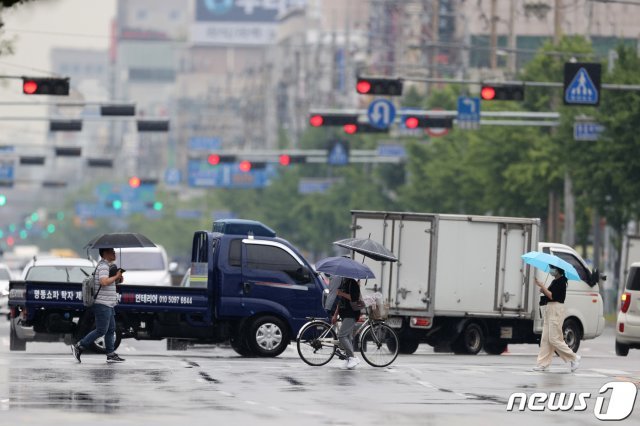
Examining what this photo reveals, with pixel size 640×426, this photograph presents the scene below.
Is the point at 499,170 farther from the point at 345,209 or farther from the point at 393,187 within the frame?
the point at 345,209

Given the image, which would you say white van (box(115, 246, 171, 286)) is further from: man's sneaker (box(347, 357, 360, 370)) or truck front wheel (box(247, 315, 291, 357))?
man's sneaker (box(347, 357, 360, 370))

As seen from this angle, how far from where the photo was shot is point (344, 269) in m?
27.2

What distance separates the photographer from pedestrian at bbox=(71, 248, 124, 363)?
1067 inches

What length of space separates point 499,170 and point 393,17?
60.6m

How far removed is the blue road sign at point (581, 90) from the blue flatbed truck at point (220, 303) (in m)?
13.0

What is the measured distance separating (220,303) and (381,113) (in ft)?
87.5

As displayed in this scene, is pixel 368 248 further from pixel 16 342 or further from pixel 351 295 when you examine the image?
pixel 16 342

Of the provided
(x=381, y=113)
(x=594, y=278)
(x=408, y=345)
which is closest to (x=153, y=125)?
(x=381, y=113)

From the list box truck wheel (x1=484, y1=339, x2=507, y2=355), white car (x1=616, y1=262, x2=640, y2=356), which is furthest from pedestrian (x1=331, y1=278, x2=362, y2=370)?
white car (x1=616, y1=262, x2=640, y2=356)

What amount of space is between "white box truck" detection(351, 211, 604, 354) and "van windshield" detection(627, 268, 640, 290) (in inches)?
58.8

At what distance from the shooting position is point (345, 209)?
99000mm

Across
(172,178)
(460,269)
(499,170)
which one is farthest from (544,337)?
(172,178)

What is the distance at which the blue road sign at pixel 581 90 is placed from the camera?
41.8 m

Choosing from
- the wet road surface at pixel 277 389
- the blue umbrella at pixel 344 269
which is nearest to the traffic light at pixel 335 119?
the wet road surface at pixel 277 389
